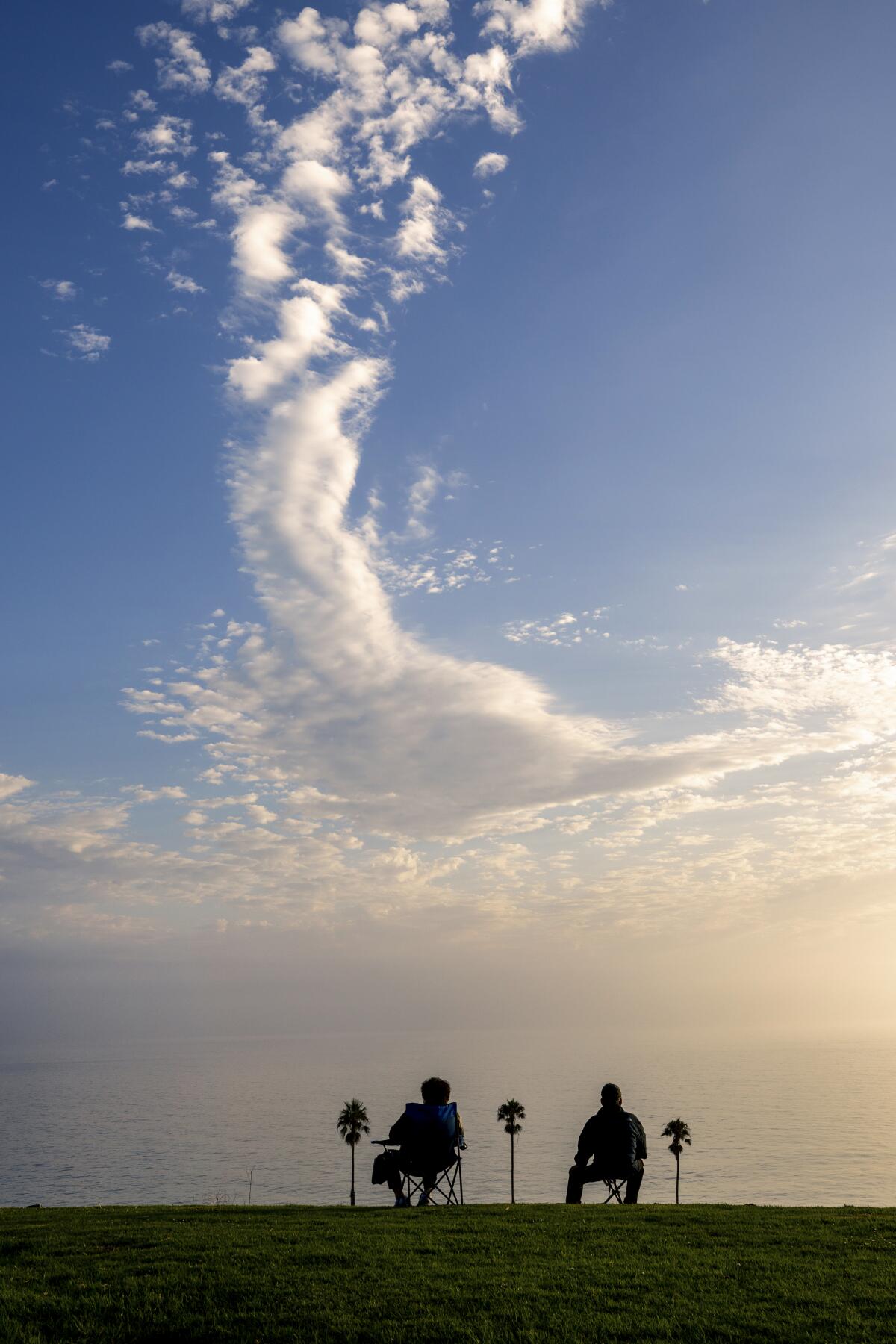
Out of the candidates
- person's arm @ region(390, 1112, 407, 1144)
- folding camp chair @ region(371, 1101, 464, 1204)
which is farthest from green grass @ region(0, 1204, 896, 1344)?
folding camp chair @ region(371, 1101, 464, 1204)

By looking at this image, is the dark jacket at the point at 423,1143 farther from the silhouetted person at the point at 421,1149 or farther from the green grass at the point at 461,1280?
the green grass at the point at 461,1280

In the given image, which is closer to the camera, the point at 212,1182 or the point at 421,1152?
the point at 421,1152

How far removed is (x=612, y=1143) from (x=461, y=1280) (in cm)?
749

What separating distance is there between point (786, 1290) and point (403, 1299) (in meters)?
4.37

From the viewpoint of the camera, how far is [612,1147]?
1683 cm

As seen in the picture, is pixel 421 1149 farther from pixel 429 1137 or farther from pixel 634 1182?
pixel 634 1182

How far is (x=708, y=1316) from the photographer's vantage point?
9.00 meters

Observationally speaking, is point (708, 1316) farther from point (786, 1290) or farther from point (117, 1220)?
point (117, 1220)

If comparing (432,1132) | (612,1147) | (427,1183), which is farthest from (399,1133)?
(612,1147)

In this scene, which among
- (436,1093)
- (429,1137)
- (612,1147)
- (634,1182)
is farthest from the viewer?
(436,1093)

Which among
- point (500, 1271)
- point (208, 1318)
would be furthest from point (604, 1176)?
point (208, 1318)

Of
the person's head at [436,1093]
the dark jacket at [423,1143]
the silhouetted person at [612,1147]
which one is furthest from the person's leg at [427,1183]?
the silhouetted person at [612,1147]

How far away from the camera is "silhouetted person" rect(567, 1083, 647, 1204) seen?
660 inches

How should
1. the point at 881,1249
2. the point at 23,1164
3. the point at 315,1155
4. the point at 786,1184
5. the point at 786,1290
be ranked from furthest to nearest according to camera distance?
the point at 315,1155 < the point at 23,1164 < the point at 786,1184 < the point at 881,1249 < the point at 786,1290
